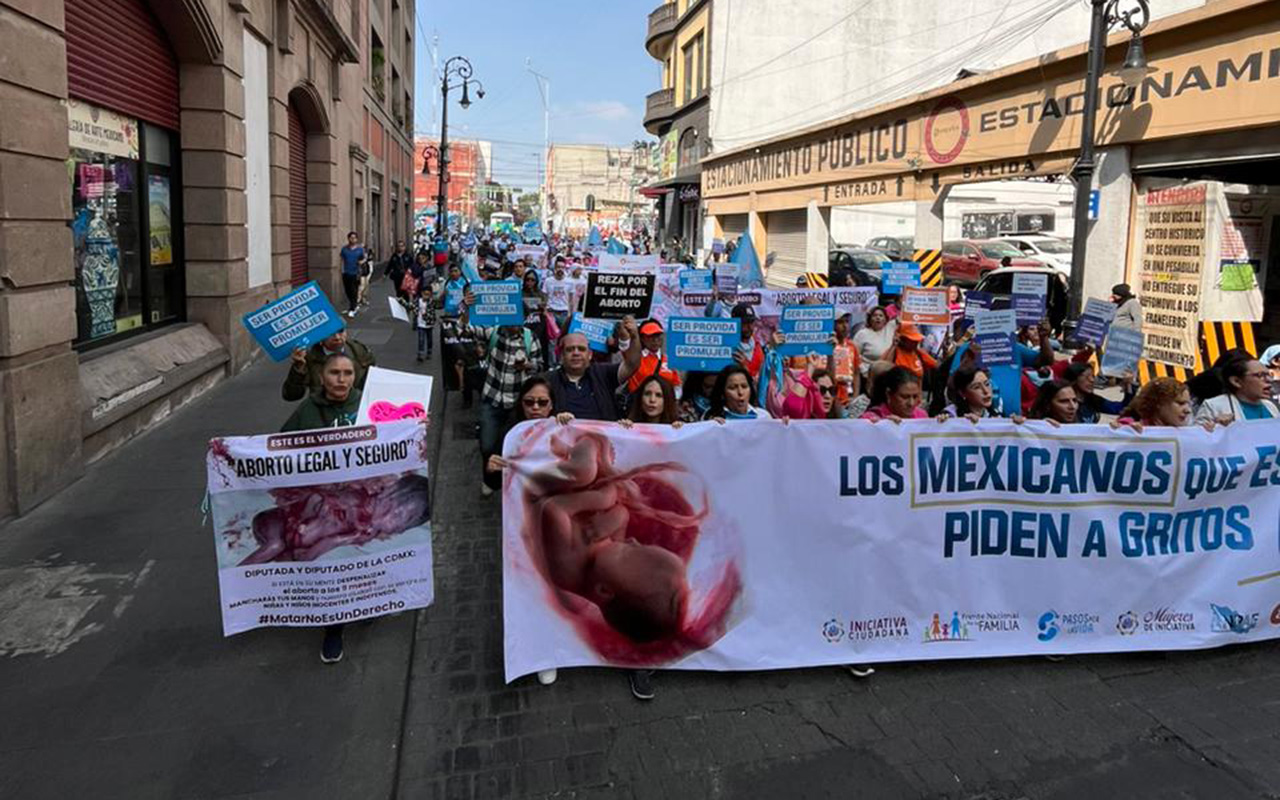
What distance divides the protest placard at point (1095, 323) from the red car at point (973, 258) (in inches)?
547

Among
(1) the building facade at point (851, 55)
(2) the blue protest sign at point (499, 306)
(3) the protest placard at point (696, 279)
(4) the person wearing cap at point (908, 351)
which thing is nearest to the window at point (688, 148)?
(1) the building facade at point (851, 55)

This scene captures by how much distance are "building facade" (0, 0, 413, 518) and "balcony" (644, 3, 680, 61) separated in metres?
30.2

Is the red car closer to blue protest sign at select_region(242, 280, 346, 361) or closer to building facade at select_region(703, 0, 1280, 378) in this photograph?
building facade at select_region(703, 0, 1280, 378)

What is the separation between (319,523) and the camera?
4.24 m

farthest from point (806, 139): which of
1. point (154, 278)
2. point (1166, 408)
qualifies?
point (1166, 408)

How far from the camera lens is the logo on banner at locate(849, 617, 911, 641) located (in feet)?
14.3

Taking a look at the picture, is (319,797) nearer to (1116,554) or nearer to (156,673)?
(156,673)

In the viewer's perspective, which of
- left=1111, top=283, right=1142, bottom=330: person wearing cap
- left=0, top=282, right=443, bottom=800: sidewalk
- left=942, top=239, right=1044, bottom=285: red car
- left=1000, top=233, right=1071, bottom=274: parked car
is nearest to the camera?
left=0, top=282, right=443, bottom=800: sidewalk

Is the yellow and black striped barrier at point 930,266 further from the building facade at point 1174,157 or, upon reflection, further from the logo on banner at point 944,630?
the logo on banner at point 944,630

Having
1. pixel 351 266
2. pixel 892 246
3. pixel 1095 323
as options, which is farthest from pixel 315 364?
pixel 892 246

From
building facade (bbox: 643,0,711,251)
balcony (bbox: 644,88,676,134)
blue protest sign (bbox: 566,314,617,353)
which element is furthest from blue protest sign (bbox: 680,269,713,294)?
balcony (bbox: 644,88,676,134)

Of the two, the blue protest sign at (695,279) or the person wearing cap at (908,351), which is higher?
the blue protest sign at (695,279)

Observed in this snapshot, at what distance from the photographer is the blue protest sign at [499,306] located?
7727mm

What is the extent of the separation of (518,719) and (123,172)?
339 inches
